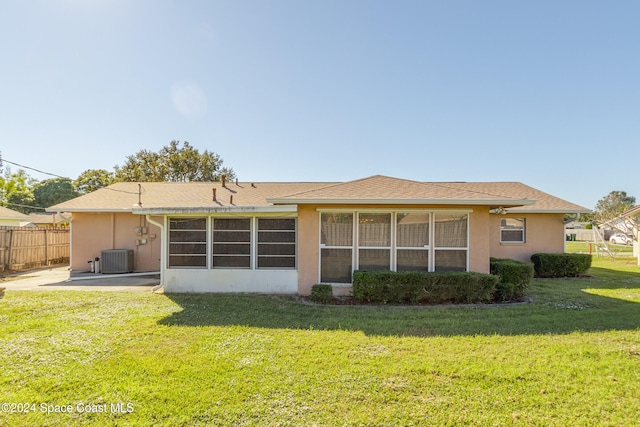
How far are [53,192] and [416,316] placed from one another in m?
53.5

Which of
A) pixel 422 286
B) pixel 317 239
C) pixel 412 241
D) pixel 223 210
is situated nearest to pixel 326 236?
pixel 317 239

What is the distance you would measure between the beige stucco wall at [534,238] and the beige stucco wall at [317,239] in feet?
18.8

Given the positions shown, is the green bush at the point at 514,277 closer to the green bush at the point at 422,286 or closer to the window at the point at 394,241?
the green bush at the point at 422,286

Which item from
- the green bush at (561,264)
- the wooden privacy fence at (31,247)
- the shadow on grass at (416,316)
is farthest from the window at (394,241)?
the wooden privacy fence at (31,247)

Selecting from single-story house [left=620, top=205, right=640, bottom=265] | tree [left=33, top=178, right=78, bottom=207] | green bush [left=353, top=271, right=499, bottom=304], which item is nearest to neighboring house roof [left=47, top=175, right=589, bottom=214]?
green bush [left=353, top=271, right=499, bottom=304]

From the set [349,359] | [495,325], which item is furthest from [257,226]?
[495,325]

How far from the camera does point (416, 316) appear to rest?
639cm

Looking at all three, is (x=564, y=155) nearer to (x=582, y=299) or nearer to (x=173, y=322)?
(x=582, y=299)

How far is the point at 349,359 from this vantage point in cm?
430

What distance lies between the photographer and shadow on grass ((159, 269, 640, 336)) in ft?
18.4

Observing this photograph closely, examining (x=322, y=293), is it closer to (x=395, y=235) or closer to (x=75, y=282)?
(x=395, y=235)

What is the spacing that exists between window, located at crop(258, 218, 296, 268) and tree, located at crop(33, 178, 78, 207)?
4722 centimetres

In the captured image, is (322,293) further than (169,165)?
No

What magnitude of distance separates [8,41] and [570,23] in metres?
19.3
